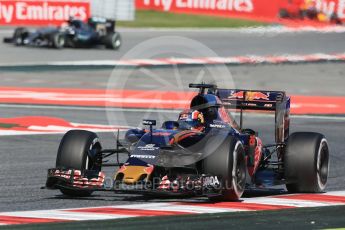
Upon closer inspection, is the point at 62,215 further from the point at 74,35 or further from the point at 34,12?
the point at 34,12

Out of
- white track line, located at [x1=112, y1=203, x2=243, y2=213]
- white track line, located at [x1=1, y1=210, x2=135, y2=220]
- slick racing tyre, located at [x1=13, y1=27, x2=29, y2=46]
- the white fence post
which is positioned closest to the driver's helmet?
white track line, located at [x1=112, y1=203, x2=243, y2=213]

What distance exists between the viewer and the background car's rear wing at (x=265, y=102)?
41.7ft

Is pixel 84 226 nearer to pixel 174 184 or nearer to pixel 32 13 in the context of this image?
pixel 174 184

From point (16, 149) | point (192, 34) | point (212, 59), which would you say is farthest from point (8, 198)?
point (192, 34)

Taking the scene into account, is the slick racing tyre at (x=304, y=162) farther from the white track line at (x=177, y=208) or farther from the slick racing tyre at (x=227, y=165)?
the white track line at (x=177, y=208)

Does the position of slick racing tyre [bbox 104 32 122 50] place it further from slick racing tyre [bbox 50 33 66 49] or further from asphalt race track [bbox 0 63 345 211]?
asphalt race track [bbox 0 63 345 211]

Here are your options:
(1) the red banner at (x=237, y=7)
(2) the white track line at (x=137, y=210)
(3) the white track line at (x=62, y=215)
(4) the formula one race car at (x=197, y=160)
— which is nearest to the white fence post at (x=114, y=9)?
(1) the red banner at (x=237, y=7)

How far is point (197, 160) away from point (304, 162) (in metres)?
1.52

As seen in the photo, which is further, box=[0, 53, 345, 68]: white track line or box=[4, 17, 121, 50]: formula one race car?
box=[4, 17, 121, 50]: formula one race car

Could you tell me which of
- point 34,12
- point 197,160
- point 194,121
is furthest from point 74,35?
A: point 197,160

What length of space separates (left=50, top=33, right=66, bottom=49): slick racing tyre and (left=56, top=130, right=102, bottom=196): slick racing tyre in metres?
26.3

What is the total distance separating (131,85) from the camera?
29.4m

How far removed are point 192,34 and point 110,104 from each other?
1860 centimetres

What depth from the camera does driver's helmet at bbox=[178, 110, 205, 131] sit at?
38.6ft
